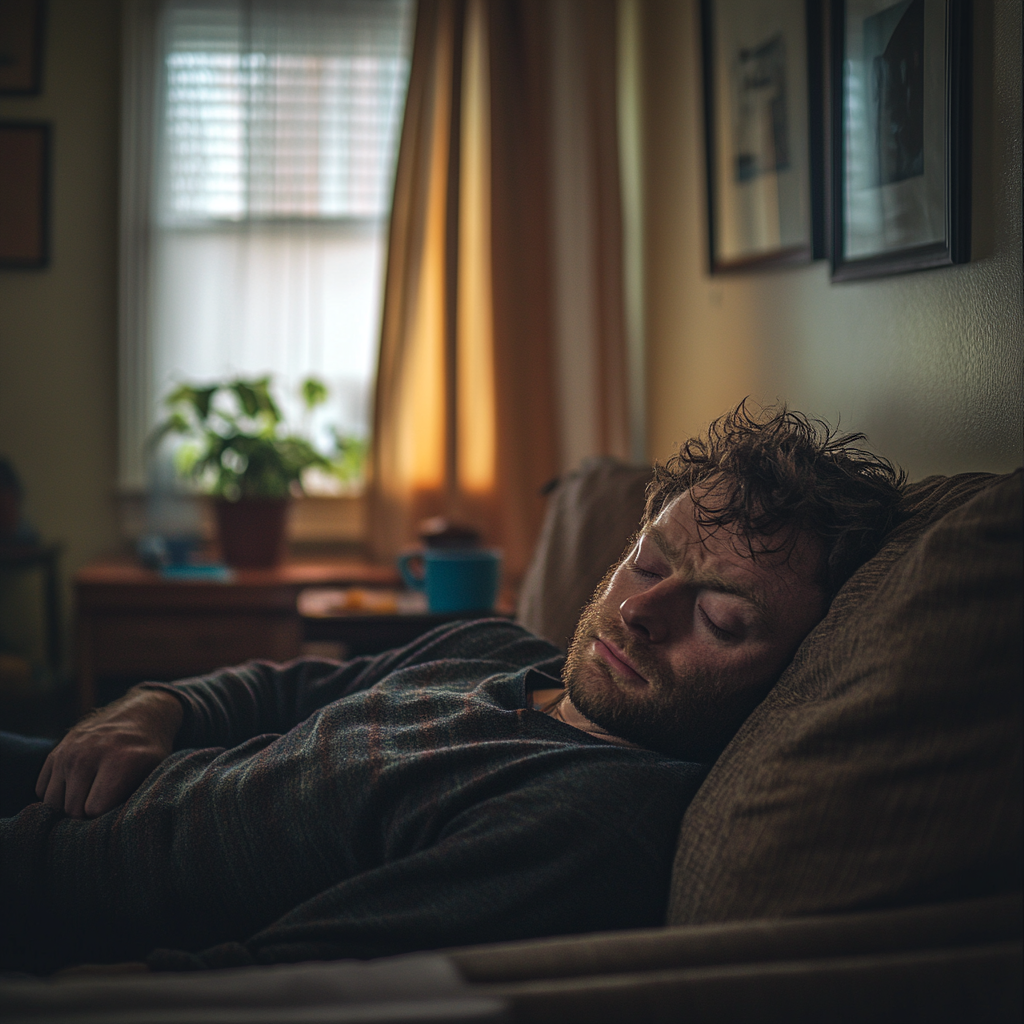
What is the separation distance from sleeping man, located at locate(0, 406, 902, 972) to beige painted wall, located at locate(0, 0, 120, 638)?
2122 millimetres

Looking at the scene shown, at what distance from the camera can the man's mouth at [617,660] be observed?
37.0 inches

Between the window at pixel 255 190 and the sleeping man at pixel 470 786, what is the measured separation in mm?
2060

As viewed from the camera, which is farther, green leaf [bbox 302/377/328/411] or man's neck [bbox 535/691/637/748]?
green leaf [bbox 302/377/328/411]

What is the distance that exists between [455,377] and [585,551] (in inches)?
51.1

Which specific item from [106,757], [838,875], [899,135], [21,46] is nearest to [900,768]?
[838,875]

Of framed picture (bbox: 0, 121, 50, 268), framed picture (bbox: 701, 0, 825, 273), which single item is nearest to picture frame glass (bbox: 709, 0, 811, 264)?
framed picture (bbox: 701, 0, 825, 273)

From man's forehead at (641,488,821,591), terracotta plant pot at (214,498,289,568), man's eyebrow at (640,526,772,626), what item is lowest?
terracotta plant pot at (214,498,289,568)

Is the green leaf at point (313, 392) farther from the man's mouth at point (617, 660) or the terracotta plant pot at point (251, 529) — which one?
the man's mouth at point (617, 660)

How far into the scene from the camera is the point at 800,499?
0.95 m

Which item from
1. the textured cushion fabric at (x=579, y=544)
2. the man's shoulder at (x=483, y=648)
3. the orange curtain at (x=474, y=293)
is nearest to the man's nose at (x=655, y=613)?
the man's shoulder at (x=483, y=648)

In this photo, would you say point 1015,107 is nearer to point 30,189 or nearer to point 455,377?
point 455,377

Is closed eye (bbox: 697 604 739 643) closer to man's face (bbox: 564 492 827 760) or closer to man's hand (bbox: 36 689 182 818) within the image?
man's face (bbox: 564 492 827 760)

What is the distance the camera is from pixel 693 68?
2268mm

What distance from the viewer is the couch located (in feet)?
1.77
